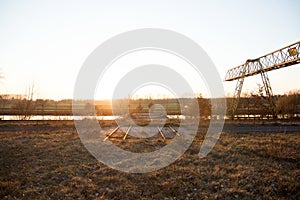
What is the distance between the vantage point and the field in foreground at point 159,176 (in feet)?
20.2

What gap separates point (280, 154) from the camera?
9680 millimetres

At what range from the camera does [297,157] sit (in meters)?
9.22

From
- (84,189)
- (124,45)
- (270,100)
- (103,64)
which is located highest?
(124,45)

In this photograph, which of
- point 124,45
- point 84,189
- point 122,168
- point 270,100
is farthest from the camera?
point 270,100

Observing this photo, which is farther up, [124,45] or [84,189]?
[124,45]

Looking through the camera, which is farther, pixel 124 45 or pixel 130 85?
pixel 130 85

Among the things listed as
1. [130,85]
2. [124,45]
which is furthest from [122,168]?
[130,85]

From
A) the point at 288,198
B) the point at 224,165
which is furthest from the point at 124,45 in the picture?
the point at 288,198

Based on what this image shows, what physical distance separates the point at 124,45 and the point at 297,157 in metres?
12.4

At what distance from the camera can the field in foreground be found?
242 inches

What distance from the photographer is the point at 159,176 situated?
7.46 m

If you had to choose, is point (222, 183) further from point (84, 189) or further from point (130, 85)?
point (130, 85)

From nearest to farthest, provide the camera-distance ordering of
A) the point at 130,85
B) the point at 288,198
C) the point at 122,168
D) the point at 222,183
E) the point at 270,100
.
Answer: the point at 288,198, the point at 222,183, the point at 122,168, the point at 130,85, the point at 270,100

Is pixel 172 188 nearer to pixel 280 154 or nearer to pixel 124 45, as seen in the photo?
pixel 280 154
